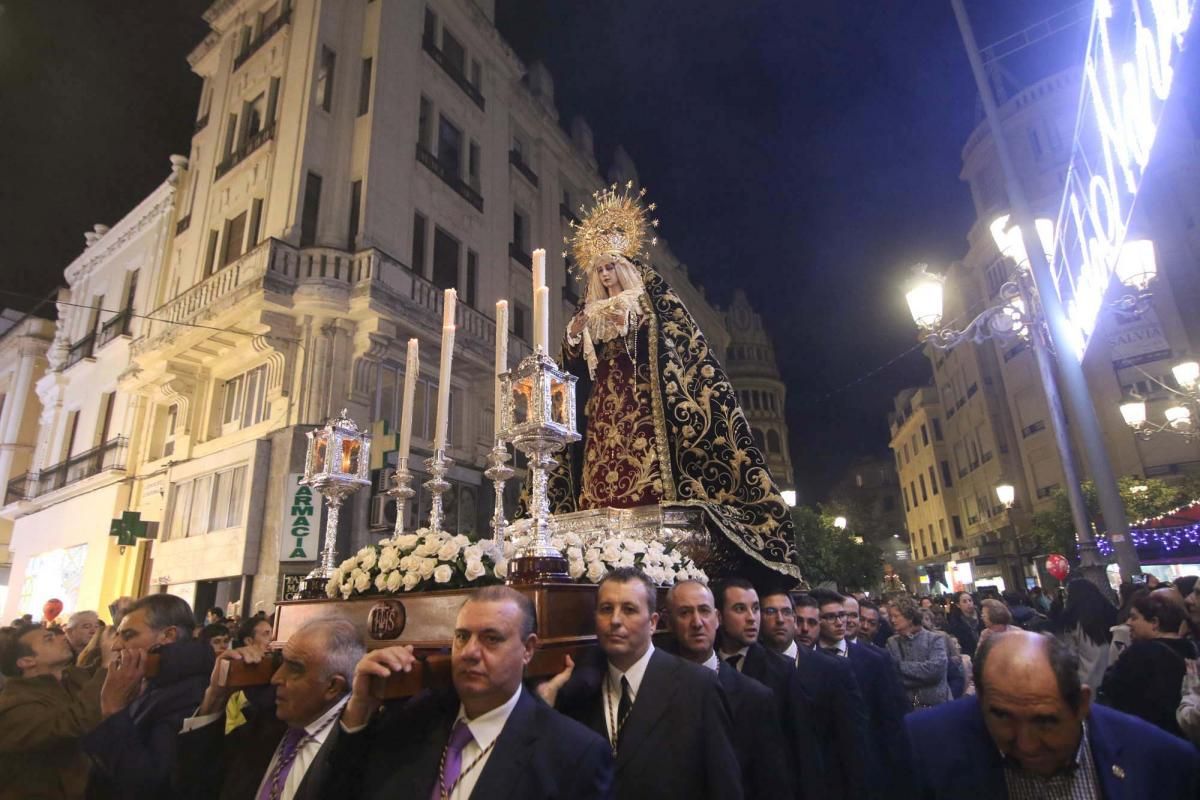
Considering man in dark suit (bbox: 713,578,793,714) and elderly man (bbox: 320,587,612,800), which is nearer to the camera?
elderly man (bbox: 320,587,612,800)

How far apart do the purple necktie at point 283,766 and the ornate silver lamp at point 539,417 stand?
3.49 feet

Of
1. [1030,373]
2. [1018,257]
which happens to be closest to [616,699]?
[1018,257]

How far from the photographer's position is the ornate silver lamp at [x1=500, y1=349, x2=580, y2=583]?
317cm

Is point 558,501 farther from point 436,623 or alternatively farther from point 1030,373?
point 1030,373

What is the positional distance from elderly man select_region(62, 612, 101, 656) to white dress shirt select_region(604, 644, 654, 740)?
18.6ft

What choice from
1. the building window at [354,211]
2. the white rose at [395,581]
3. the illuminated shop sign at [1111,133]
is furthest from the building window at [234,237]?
the illuminated shop sign at [1111,133]

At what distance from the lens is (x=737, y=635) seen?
137 inches

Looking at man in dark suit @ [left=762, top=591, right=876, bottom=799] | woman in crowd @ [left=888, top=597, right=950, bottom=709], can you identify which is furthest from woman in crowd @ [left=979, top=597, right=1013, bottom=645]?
man in dark suit @ [left=762, top=591, right=876, bottom=799]

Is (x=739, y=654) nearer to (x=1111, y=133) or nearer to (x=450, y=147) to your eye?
(x=1111, y=133)

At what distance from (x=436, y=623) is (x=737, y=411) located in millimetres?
2797

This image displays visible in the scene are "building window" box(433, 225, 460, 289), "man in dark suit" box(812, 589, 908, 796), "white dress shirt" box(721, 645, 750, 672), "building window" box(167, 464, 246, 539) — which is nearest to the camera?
"white dress shirt" box(721, 645, 750, 672)

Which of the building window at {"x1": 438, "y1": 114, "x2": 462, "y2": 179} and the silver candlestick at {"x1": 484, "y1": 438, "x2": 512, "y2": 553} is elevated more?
the building window at {"x1": 438, "y1": 114, "x2": 462, "y2": 179}

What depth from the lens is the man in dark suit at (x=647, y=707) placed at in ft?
7.44

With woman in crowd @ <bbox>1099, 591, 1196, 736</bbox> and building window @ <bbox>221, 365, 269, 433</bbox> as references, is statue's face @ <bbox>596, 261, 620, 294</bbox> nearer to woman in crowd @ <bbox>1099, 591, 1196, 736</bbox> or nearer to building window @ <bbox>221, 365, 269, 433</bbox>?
woman in crowd @ <bbox>1099, 591, 1196, 736</bbox>
